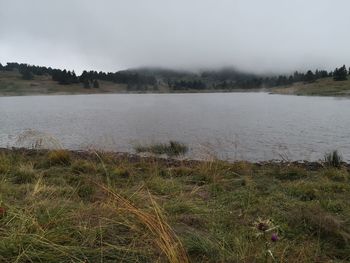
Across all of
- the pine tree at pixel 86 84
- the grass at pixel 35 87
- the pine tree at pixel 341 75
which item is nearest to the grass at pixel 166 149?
the pine tree at pixel 341 75

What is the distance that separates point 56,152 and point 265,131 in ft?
64.4

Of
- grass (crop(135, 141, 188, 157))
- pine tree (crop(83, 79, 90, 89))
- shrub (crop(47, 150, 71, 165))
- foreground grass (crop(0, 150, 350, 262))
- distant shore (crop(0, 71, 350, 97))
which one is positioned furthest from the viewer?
pine tree (crop(83, 79, 90, 89))

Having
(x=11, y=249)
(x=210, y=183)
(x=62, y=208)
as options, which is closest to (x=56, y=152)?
(x=210, y=183)

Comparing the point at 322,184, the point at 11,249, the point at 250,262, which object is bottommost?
the point at 322,184

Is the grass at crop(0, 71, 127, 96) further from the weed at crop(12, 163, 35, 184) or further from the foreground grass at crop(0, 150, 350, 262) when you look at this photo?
the foreground grass at crop(0, 150, 350, 262)

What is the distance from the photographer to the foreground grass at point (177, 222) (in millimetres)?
3803

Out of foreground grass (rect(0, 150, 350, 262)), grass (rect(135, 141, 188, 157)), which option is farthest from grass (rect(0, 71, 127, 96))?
foreground grass (rect(0, 150, 350, 262))

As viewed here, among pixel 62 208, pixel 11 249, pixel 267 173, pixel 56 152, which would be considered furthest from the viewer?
pixel 56 152

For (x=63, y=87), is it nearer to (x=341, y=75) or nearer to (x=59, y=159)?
(x=341, y=75)

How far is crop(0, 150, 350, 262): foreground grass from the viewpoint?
12.5 feet

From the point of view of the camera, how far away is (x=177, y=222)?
541 centimetres

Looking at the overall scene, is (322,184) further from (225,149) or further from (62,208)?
(225,149)

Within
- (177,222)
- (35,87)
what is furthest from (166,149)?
(35,87)

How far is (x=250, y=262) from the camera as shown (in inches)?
152
